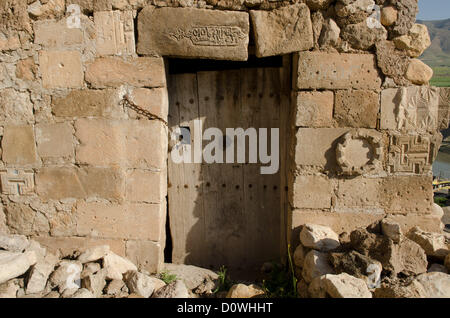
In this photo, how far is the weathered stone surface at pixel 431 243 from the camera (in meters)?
2.58

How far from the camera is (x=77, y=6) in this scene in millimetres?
2701

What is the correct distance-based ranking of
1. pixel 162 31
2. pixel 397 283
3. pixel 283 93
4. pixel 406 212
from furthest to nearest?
pixel 283 93 → pixel 406 212 → pixel 162 31 → pixel 397 283

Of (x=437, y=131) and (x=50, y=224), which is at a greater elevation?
(x=437, y=131)

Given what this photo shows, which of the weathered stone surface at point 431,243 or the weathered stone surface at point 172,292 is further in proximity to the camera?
the weathered stone surface at point 431,243

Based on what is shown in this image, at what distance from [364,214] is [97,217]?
8.19 feet

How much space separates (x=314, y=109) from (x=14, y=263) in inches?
110

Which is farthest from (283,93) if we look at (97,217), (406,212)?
(97,217)

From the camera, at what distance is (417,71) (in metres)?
2.67

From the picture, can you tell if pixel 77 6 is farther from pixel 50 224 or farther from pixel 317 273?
pixel 317 273

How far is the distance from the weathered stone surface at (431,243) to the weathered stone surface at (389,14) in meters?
1.86

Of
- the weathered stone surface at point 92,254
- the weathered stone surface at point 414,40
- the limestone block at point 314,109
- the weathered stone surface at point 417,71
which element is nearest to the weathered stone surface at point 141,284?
the weathered stone surface at point 92,254

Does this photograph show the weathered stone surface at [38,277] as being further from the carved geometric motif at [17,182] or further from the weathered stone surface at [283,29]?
the weathered stone surface at [283,29]

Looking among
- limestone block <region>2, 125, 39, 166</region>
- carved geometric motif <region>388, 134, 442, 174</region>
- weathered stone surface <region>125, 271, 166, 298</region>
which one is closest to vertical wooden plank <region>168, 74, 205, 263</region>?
weathered stone surface <region>125, 271, 166, 298</region>

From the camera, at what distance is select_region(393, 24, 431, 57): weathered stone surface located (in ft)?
8.65
